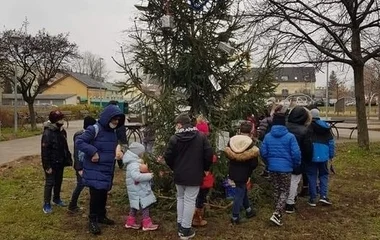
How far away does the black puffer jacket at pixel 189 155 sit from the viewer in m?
5.23

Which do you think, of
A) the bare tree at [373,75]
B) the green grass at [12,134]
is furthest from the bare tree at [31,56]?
the bare tree at [373,75]

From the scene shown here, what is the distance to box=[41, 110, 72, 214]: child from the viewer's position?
648 cm

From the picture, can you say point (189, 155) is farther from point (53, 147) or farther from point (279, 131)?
point (53, 147)

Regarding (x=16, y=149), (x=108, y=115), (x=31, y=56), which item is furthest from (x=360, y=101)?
(x=31, y=56)

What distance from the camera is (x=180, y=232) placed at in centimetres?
541

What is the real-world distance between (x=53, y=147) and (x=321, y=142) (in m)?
4.13

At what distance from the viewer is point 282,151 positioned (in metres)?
5.99

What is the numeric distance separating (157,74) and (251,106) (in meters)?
1.64

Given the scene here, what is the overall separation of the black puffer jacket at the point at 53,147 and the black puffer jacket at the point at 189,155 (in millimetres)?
2088

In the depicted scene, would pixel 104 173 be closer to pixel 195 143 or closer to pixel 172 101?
pixel 195 143

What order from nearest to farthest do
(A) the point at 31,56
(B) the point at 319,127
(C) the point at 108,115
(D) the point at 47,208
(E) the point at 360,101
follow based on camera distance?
(C) the point at 108,115 < (D) the point at 47,208 < (B) the point at 319,127 < (E) the point at 360,101 < (A) the point at 31,56

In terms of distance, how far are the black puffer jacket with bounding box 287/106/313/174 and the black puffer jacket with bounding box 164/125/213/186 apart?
1838 millimetres

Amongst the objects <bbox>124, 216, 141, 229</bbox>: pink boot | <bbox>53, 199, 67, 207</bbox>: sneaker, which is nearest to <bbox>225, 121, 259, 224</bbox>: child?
<bbox>124, 216, 141, 229</bbox>: pink boot

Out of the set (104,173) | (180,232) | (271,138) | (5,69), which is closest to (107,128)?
(104,173)
